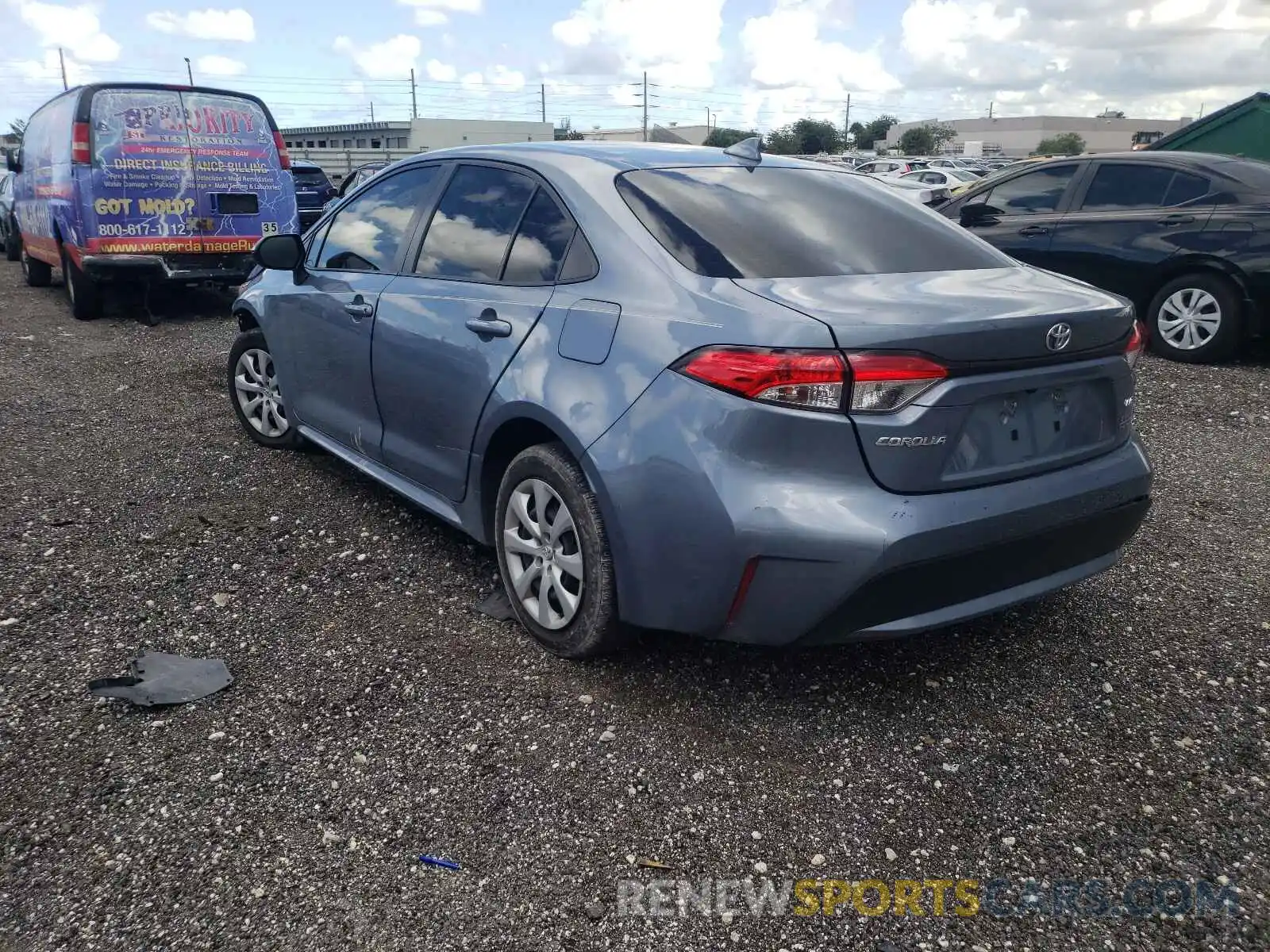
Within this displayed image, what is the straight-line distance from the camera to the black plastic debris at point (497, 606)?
345 centimetres

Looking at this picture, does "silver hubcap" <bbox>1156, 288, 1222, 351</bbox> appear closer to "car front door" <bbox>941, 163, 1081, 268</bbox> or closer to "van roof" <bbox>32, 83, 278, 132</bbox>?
"car front door" <bbox>941, 163, 1081, 268</bbox>

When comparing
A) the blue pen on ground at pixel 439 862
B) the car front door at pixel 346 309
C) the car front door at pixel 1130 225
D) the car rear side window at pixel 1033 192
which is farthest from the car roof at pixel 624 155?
the car rear side window at pixel 1033 192

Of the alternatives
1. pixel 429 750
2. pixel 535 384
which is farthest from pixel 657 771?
pixel 535 384

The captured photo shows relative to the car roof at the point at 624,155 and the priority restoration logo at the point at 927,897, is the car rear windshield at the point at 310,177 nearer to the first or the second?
the car roof at the point at 624,155

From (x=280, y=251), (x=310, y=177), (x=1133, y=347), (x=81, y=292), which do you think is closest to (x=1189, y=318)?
(x=1133, y=347)

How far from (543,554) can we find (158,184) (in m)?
7.29

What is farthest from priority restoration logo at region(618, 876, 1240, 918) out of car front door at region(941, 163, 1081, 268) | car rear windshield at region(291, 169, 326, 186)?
car rear windshield at region(291, 169, 326, 186)

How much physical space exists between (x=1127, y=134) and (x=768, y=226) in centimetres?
12387

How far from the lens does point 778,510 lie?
Answer: 243 centimetres

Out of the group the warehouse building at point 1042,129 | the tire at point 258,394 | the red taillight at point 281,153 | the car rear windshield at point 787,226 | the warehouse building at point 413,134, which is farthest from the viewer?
the warehouse building at point 1042,129

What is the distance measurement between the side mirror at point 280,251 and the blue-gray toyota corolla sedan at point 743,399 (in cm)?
91

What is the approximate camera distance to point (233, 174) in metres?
8.95

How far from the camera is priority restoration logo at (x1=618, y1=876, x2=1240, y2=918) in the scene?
2150 millimetres

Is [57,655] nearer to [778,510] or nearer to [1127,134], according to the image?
[778,510]
